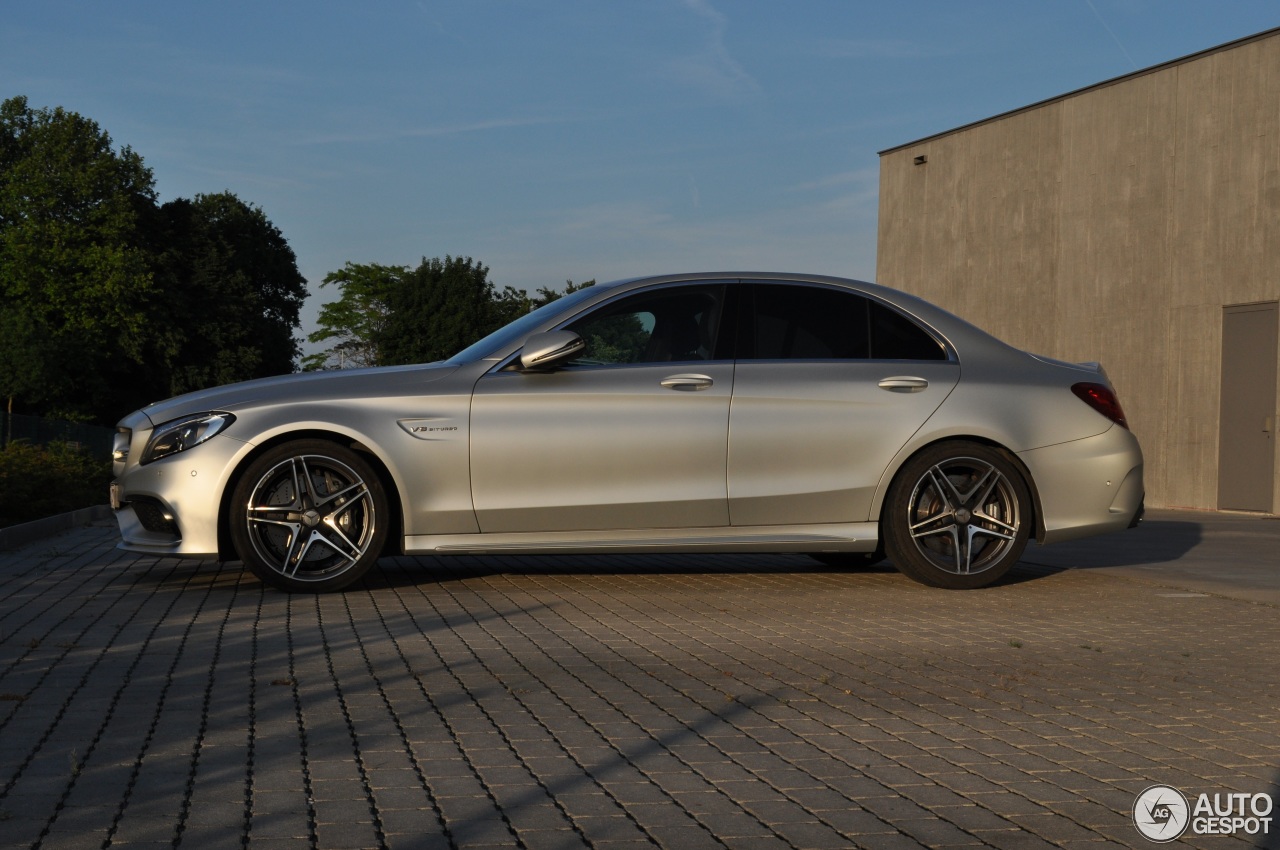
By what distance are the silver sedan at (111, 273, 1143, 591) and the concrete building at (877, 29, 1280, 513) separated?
14.9 metres

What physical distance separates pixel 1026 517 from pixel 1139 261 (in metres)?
17.8

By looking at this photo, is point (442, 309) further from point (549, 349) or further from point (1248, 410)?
point (549, 349)

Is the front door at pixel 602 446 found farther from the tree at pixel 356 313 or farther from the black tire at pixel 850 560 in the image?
the tree at pixel 356 313

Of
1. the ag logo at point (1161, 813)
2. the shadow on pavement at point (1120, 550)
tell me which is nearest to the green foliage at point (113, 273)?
the shadow on pavement at point (1120, 550)

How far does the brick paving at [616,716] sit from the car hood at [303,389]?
1026mm

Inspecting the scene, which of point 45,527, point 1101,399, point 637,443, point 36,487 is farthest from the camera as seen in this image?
point 36,487

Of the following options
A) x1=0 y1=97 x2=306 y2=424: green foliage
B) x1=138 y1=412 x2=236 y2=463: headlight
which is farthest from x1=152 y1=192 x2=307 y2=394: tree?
x1=138 y1=412 x2=236 y2=463: headlight

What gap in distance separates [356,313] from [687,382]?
102 m

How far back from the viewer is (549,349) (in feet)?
25.6

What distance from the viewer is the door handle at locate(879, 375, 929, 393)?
8234 mm

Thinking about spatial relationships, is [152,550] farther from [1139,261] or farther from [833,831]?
[1139,261]

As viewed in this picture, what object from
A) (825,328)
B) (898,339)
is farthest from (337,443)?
(898,339)

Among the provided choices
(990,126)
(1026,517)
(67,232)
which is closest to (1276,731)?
(1026,517)
